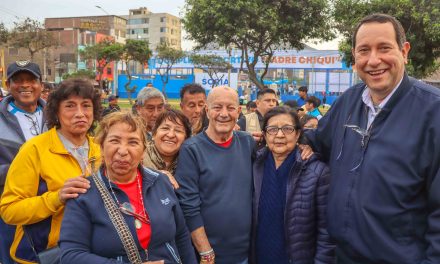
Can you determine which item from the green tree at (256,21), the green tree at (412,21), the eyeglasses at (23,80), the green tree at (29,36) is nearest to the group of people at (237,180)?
the eyeglasses at (23,80)

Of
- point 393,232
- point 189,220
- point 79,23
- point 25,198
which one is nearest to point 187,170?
point 189,220

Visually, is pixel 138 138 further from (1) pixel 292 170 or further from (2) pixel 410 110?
(2) pixel 410 110

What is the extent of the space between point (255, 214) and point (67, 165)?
1.32m

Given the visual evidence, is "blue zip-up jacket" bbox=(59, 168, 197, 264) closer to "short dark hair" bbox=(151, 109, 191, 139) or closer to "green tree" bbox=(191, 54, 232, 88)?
"short dark hair" bbox=(151, 109, 191, 139)

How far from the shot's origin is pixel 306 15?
13.8m

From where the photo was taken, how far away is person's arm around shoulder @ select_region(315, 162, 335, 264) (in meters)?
2.72

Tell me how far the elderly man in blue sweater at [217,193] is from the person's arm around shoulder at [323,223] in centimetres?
49

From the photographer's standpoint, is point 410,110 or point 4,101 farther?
point 4,101

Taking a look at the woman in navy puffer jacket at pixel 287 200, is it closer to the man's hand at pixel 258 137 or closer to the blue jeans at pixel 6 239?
the man's hand at pixel 258 137

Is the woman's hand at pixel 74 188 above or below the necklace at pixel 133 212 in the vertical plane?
above

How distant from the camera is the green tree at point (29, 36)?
32469 millimetres

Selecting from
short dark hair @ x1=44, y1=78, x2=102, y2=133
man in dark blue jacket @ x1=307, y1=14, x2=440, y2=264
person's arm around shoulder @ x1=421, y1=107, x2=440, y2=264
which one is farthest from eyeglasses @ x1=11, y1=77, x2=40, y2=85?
person's arm around shoulder @ x1=421, y1=107, x2=440, y2=264

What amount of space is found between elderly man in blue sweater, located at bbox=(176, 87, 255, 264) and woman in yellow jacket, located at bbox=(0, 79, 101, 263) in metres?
0.67

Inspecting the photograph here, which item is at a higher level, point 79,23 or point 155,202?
point 79,23
